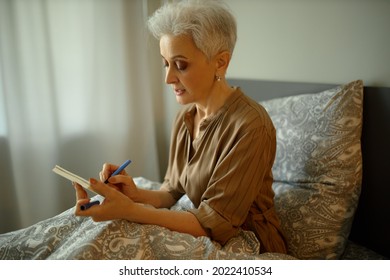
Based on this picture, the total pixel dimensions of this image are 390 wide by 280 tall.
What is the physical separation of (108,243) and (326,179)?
59 centimetres

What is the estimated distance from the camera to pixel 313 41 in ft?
4.02

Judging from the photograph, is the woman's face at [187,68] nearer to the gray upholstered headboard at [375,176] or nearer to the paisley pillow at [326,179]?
the paisley pillow at [326,179]

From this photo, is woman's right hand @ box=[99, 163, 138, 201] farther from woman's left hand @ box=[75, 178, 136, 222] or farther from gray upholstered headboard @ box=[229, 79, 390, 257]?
gray upholstered headboard @ box=[229, 79, 390, 257]

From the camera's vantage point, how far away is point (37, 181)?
1478 millimetres

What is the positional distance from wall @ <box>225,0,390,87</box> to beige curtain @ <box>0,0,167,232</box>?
1.35 feet

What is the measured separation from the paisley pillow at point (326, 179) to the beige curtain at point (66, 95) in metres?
0.80

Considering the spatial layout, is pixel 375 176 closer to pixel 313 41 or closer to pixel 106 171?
pixel 313 41

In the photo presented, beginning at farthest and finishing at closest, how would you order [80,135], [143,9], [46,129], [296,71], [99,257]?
[143,9]
[80,135]
[46,129]
[296,71]
[99,257]

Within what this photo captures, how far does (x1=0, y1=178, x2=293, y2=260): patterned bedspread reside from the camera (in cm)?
81

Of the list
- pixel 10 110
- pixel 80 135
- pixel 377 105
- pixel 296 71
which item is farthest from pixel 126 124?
pixel 377 105

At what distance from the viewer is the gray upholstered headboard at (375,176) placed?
1030mm

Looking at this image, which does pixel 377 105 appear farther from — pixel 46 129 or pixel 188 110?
pixel 46 129

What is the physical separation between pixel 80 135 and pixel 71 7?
496 millimetres

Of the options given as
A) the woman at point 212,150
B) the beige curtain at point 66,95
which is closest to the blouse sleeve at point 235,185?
the woman at point 212,150
